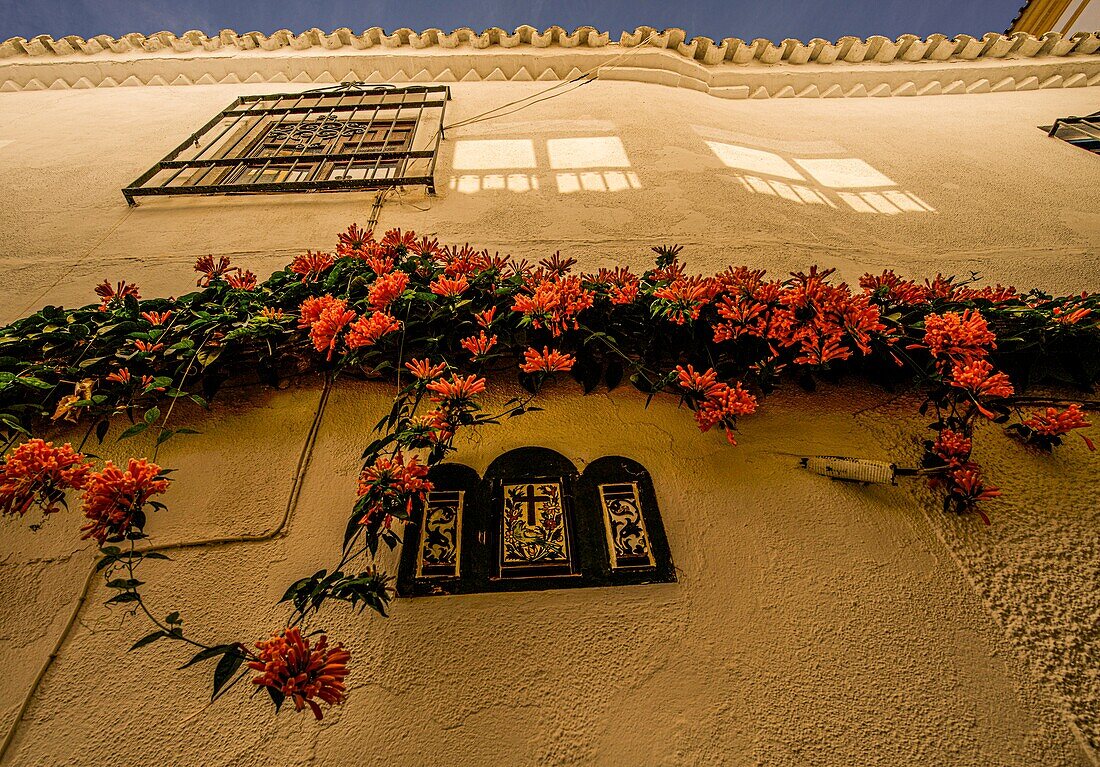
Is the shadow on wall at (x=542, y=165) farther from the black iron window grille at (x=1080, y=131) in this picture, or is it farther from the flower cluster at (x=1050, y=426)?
the black iron window grille at (x=1080, y=131)

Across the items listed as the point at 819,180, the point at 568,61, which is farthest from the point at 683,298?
the point at 568,61

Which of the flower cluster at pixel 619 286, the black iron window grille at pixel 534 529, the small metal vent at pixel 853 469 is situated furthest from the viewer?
the flower cluster at pixel 619 286

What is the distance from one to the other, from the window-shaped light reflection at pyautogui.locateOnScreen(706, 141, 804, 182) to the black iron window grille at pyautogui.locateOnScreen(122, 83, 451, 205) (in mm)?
2338

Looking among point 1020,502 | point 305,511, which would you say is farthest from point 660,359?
point 305,511

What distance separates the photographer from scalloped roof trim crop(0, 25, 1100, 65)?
17.4ft

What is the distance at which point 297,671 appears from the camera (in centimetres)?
88

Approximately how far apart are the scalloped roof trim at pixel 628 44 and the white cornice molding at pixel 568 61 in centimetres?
1

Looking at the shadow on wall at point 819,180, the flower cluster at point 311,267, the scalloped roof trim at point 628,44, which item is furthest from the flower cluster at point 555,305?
the scalloped roof trim at point 628,44

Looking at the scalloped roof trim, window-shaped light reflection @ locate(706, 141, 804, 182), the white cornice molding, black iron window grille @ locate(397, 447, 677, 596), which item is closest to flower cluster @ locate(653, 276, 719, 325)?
black iron window grille @ locate(397, 447, 677, 596)

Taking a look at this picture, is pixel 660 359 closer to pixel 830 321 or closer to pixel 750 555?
pixel 830 321

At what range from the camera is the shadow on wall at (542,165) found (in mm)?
3355

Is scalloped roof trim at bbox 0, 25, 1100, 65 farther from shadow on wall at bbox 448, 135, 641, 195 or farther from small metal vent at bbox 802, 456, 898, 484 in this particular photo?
small metal vent at bbox 802, 456, 898, 484

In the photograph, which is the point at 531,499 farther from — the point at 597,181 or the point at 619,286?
the point at 597,181

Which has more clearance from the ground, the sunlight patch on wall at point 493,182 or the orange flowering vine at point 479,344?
the sunlight patch on wall at point 493,182
